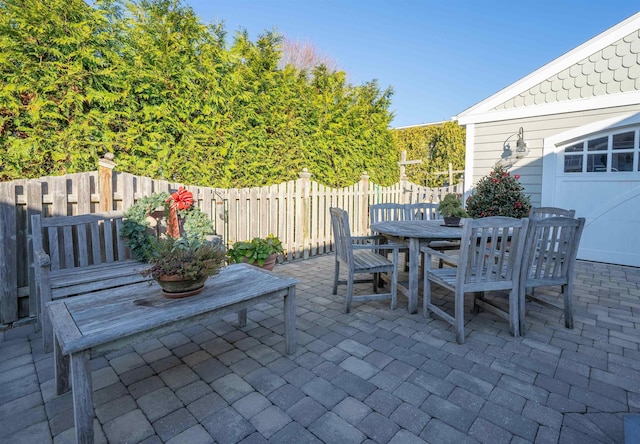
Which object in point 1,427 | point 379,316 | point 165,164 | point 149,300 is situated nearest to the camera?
point 1,427

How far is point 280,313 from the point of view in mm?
3074

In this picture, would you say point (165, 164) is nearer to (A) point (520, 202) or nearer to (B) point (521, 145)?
(A) point (520, 202)

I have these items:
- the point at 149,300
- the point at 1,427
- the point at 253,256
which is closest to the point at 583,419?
the point at 149,300

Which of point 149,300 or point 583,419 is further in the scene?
point 149,300

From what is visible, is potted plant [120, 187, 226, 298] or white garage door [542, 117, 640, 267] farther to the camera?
white garage door [542, 117, 640, 267]

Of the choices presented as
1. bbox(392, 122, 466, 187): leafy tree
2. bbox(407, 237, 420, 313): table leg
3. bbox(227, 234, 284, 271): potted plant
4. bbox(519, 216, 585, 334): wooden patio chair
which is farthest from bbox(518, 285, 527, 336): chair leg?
bbox(392, 122, 466, 187): leafy tree

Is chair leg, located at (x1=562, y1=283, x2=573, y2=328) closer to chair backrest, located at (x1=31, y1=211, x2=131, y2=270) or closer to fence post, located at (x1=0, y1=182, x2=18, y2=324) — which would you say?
chair backrest, located at (x1=31, y1=211, x2=131, y2=270)

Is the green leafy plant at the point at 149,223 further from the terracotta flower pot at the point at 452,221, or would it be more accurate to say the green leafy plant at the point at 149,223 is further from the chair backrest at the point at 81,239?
the terracotta flower pot at the point at 452,221

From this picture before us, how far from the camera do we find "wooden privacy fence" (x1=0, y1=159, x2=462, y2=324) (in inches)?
108

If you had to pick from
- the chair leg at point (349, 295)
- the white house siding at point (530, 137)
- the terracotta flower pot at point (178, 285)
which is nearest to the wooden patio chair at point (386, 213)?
the chair leg at point (349, 295)

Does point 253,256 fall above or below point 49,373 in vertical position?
above

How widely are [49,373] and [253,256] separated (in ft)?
7.55

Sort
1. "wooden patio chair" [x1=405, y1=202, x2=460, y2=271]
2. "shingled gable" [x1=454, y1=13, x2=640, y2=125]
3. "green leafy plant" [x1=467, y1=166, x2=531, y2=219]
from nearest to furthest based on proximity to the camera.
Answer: "green leafy plant" [x1=467, y1=166, x2=531, y2=219], "wooden patio chair" [x1=405, y1=202, x2=460, y2=271], "shingled gable" [x1=454, y1=13, x2=640, y2=125]

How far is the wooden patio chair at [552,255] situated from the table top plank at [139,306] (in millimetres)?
1898
